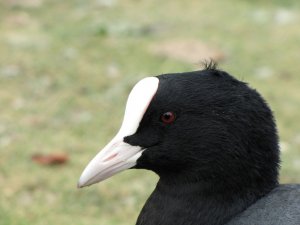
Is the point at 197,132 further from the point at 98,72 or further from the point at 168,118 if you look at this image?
the point at 98,72

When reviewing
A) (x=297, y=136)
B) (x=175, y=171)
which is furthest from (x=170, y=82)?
(x=297, y=136)

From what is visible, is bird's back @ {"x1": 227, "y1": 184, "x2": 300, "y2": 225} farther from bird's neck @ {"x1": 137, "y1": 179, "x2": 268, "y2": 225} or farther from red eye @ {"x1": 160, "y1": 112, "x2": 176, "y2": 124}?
red eye @ {"x1": 160, "y1": 112, "x2": 176, "y2": 124}

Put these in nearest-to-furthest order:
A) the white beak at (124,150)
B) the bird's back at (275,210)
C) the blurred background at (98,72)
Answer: the bird's back at (275,210) < the white beak at (124,150) < the blurred background at (98,72)

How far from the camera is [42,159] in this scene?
6965 mm

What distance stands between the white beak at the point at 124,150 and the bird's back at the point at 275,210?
1.96ft

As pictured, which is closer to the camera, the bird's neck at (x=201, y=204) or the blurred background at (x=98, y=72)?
the bird's neck at (x=201, y=204)

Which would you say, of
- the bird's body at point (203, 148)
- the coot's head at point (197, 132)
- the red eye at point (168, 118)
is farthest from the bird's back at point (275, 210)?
the red eye at point (168, 118)

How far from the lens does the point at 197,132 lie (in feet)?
12.8

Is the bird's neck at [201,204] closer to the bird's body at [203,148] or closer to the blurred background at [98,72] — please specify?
the bird's body at [203,148]

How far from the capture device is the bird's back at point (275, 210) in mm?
3750

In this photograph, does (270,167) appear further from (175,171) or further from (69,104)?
(69,104)

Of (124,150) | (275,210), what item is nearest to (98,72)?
(124,150)

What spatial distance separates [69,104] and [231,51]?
8.79 feet

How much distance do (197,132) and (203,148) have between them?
8 cm
